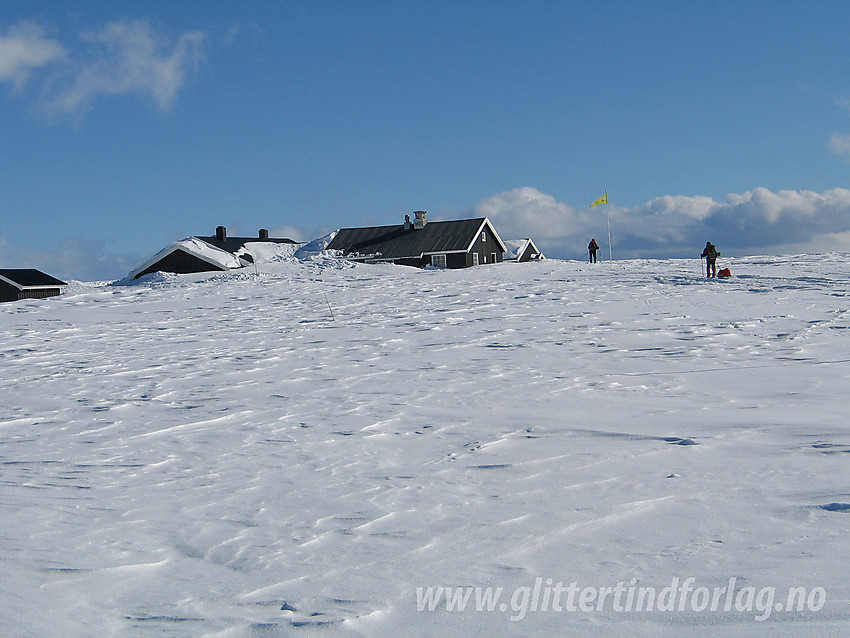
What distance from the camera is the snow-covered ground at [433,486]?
321 centimetres

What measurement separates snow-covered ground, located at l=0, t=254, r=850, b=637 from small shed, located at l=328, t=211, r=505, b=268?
36752 mm

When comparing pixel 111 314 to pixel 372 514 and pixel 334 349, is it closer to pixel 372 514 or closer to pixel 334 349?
pixel 334 349

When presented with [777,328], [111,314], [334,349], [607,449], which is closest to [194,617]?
[607,449]

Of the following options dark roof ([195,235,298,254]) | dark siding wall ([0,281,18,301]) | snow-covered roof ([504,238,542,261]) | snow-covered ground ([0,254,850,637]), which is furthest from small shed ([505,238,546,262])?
snow-covered ground ([0,254,850,637])

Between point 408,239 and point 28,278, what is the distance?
84.3ft

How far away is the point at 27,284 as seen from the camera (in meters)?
43.4

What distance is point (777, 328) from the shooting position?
11969 millimetres

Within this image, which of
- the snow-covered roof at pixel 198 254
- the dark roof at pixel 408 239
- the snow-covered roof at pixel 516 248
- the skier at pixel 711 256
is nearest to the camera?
the skier at pixel 711 256

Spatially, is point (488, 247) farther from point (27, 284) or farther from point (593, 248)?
point (27, 284)

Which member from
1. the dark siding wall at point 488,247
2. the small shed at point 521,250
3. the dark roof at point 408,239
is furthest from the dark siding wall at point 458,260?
the small shed at point 521,250

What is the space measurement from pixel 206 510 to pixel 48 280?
4790 centimetres

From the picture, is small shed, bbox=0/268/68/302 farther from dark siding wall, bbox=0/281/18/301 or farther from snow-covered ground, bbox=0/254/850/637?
snow-covered ground, bbox=0/254/850/637

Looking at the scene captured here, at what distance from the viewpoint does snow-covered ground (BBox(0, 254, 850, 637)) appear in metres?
3.21

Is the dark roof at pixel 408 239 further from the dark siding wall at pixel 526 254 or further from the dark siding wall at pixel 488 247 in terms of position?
the dark siding wall at pixel 526 254
